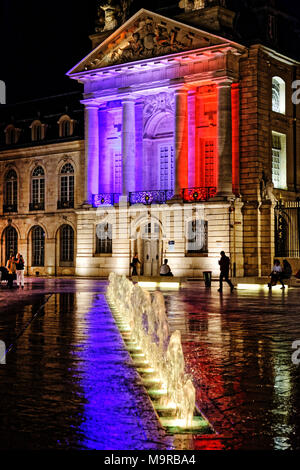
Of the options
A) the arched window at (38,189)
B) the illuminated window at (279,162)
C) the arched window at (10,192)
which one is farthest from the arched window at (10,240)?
the illuminated window at (279,162)

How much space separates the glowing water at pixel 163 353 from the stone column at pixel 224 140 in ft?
93.2

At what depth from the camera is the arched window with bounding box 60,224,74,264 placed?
171 ft

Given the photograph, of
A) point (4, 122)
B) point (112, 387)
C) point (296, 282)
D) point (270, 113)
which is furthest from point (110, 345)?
point (4, 122)

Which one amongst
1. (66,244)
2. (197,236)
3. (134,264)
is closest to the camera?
(197,236)

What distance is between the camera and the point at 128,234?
46156 mm

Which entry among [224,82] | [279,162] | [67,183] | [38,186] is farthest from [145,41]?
[38,186]

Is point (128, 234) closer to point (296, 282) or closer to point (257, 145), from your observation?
point (257, 145)

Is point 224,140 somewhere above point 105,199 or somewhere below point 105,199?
above

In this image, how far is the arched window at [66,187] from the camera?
52344 millimetres

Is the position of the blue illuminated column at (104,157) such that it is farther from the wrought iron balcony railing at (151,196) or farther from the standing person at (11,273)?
the standing person at (11,273)

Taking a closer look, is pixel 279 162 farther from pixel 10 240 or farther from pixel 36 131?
pixel 10 240

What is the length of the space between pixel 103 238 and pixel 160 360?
130ft

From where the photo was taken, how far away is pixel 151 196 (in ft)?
149

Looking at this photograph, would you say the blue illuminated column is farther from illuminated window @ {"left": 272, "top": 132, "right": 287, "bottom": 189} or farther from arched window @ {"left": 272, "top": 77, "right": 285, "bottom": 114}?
arched window @ {"left": 272, "top": 77, "right": 285, "bottom": 114}
